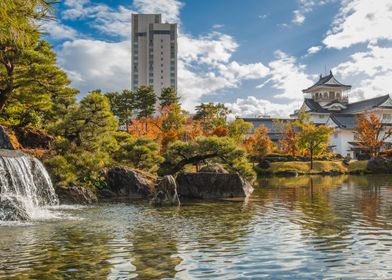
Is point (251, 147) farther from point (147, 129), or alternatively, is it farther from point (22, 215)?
point (22, 215)

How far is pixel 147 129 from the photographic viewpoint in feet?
193

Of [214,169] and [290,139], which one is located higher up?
[290,139]

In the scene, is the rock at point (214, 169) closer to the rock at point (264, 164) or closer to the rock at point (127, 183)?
the rock at point (127, 183)

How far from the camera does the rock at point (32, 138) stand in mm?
25906

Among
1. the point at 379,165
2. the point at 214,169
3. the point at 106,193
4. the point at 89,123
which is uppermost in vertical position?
the point at 89,123

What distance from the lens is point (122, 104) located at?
223ft

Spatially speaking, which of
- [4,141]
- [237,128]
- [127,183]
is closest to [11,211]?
[4,141]

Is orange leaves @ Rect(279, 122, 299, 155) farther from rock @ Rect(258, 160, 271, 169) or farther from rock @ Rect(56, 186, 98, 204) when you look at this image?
rock @ Rect(56, 186, 98, 204)

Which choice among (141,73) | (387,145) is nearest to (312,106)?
(387,145)

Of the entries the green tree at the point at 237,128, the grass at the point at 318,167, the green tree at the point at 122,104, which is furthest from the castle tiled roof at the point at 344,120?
the green tree at the point at 122,104

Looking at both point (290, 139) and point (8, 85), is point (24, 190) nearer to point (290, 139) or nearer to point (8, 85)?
point (8, 85)

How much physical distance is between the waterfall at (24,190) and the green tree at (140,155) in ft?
26.1

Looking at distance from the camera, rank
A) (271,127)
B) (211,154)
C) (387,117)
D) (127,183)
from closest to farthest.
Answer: (127,183) → (211,154) → (387,117) → (271,127)

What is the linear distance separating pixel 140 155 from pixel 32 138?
22.6 feet
